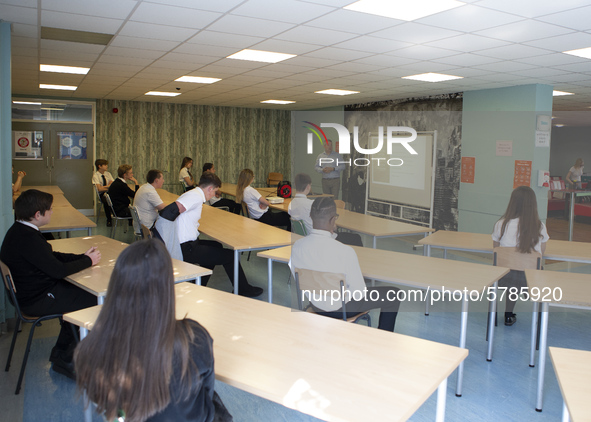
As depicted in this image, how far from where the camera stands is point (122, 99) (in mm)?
10289

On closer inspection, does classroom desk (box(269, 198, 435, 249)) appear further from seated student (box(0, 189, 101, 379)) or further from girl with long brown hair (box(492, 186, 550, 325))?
seated student (box(0, 189, 101, 379))

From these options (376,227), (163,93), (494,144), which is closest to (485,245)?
(376,227)

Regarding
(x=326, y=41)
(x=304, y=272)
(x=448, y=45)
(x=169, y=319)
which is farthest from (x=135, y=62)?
(x=169, y=319)

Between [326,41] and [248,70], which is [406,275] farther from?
[248,70]

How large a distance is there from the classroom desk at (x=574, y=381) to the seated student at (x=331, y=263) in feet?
3.92

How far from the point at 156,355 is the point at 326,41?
3584 mm

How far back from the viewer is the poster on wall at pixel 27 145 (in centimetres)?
990

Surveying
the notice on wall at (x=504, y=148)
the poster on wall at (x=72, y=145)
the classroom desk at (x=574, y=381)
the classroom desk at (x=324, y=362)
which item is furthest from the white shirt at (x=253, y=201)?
the poster on wall at (x=72, y=145)

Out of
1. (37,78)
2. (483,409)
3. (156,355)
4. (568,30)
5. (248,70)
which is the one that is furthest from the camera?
(37,78)

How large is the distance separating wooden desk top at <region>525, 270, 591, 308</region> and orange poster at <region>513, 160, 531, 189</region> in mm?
3742

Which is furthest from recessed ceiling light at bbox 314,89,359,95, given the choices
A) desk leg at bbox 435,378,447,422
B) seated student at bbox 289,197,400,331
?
desk leg at bbox 435,378,447,422

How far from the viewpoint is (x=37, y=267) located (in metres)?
3.02

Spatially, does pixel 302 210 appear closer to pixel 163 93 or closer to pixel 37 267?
pixel 37 267

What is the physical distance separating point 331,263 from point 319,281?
14cm
